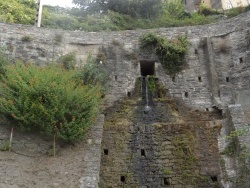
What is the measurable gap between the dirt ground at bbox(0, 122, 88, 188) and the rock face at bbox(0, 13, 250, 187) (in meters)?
2.54

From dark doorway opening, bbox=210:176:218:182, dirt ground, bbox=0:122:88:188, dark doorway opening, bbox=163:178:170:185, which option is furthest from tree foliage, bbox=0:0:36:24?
dark doorway opening, bbox=210:176:218:182

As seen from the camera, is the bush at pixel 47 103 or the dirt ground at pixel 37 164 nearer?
the dirt ground at pixel 37 164

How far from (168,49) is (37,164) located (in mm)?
6835

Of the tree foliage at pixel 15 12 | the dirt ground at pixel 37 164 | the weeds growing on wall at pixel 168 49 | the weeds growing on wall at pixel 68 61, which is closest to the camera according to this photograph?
the dirt ground at pixel 37 164

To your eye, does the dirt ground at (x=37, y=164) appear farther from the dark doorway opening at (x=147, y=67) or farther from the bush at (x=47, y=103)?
the dark doorway opening at (x=147, y=67)

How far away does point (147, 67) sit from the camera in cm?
1332

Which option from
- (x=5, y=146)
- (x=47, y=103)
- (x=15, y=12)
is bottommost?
(x=5, y=146)

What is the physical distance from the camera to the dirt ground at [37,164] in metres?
7.48

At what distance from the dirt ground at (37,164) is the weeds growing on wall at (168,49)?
5251mm

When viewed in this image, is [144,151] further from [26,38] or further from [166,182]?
[26,38]

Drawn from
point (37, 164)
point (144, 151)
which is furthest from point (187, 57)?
point (37, 164)

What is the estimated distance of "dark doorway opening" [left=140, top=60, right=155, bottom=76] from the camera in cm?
1309

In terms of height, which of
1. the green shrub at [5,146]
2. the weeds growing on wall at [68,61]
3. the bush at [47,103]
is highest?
the weeds growing on wall at [68,61]

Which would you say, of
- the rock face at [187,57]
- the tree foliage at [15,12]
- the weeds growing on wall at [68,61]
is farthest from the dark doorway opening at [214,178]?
the tree foliage at [15,12]
